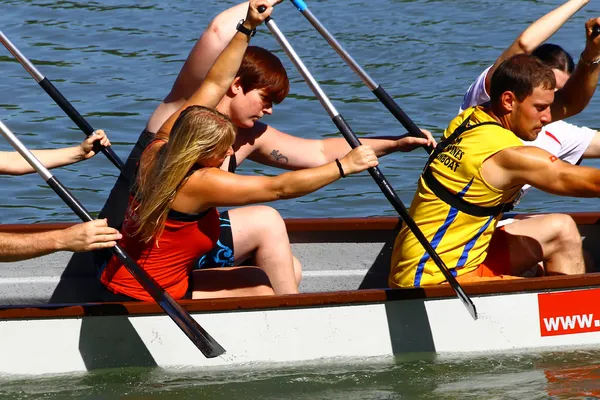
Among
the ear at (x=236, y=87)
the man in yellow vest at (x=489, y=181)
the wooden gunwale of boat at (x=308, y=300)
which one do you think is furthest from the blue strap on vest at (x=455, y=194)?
the ear at (x=236, y=87)

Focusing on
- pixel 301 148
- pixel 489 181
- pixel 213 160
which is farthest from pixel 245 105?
pixel 489 181

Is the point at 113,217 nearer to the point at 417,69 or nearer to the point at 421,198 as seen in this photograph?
the point at 421,198

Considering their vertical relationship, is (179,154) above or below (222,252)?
above

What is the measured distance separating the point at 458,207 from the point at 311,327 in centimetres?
95

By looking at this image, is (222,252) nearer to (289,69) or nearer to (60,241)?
(60,241)

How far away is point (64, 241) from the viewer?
5.14 meters

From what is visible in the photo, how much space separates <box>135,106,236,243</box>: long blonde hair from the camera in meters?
5.21

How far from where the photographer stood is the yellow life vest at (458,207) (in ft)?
18.4

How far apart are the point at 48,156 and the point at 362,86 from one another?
268 inches

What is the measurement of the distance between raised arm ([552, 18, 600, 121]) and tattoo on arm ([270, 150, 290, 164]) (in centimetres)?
152

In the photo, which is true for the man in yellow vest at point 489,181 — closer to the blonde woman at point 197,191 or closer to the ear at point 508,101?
Answer: the ear at point 508,101

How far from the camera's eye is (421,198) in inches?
231

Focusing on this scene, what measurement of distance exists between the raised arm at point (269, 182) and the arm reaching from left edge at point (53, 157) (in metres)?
0.94

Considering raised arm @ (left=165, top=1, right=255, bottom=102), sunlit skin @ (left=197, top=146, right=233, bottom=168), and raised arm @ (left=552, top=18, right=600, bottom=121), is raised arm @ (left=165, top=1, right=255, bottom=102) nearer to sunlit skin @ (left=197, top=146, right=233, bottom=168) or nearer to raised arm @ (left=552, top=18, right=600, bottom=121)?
sunlit skin @ (left=197, top=146, right=233, bottom=168)
